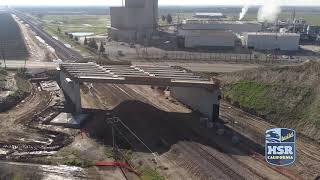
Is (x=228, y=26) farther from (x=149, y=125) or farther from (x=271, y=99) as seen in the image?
(x=149, y=125)

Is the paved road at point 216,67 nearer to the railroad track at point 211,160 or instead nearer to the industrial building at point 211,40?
the industrial building at point 211,40

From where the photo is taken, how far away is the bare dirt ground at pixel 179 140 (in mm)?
34875

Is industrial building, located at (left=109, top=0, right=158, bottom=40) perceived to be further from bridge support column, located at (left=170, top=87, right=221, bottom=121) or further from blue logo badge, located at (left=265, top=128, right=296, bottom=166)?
blue logo badge, located at (left=265, top=128, right=296, bottom=166)

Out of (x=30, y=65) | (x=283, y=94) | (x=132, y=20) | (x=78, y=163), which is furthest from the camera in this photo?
(x=132, y=20)

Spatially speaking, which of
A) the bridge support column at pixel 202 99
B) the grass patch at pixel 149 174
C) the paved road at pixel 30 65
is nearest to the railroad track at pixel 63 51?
the paved road at pixel 30 65

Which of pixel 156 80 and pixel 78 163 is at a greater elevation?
pixel 156 80

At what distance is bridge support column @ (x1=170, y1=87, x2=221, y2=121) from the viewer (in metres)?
47.1

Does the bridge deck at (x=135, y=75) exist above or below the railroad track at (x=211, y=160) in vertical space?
above

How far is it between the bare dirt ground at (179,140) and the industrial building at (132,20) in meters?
63.1

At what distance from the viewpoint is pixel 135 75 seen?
49812 millimetres

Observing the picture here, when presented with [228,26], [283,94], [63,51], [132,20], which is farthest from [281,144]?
[228,26]

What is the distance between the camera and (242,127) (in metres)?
45.9

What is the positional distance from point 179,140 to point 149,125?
17.4ft

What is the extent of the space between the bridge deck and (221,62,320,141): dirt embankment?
824cm
